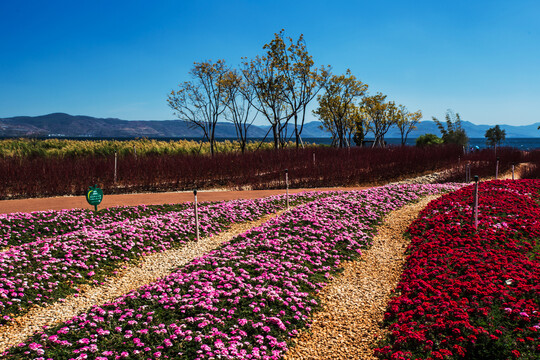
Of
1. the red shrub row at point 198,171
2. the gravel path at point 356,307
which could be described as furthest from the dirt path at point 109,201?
the gravel path at point 356,307

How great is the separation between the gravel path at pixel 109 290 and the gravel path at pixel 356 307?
370 centimetres

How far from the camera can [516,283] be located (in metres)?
6.25

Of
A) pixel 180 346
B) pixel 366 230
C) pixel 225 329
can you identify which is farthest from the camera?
pixel 366 230

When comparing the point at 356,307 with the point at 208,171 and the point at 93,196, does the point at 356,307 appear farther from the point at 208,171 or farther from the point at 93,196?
the point at 208,171

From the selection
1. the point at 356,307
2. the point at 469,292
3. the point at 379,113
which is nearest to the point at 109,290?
the point at 356,307

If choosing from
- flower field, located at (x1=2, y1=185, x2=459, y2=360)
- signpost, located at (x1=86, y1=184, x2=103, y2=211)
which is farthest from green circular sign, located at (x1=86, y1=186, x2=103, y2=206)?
flower field, located at (x1=2, y1=185, x2=459, y2=360)

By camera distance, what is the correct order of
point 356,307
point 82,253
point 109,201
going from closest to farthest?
point 356,307 < point 82,253 < point 109,201

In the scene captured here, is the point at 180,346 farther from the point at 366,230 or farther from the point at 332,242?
the point at 366,230

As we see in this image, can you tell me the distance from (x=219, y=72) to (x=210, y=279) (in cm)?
3078

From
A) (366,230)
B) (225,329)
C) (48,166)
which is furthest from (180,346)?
(48,166)

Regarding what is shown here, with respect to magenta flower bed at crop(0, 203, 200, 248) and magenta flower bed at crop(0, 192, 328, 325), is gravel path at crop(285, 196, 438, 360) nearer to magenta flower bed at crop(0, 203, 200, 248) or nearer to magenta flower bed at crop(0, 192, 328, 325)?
magenta flower bed at crop(0, 192, 328, 325)

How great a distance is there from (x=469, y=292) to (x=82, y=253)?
7.76 metres

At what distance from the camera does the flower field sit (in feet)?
16.2

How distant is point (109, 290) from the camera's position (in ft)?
25.1
